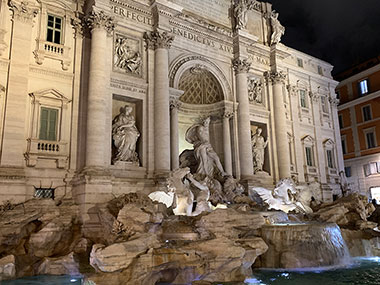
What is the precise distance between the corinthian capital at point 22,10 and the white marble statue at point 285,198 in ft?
39.4

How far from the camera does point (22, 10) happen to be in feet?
42.9

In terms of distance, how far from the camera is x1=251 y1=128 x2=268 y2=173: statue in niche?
743 inches

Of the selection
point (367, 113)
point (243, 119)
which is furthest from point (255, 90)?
point (367, 113)

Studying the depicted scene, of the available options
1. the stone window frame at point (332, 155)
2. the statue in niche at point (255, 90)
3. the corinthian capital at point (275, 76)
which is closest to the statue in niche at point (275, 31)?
the corinthian capital at point (275, 76)

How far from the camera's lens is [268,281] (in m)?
8.57

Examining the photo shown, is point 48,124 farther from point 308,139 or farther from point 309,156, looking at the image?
point 309,156

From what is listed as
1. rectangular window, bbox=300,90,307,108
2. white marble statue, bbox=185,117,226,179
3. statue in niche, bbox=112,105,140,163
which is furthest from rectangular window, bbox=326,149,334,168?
statue in niche, bbox=112,105,140,163

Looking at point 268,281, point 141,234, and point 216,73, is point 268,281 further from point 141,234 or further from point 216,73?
point 216,73

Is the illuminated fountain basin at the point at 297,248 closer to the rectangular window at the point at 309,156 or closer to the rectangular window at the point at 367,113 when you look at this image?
the rectangular window at the point at 309,156

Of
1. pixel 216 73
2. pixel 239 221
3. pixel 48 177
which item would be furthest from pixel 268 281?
pixel 216 73

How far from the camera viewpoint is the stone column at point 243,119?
17.6 metres

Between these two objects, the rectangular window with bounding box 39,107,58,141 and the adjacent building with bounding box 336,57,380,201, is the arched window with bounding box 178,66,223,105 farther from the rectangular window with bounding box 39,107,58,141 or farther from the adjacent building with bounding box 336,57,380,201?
the adjacent building with bounding box 336,57,380,201

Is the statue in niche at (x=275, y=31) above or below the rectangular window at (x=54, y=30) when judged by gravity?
above

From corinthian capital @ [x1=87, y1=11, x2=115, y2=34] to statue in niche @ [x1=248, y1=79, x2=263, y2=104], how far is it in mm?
8791
